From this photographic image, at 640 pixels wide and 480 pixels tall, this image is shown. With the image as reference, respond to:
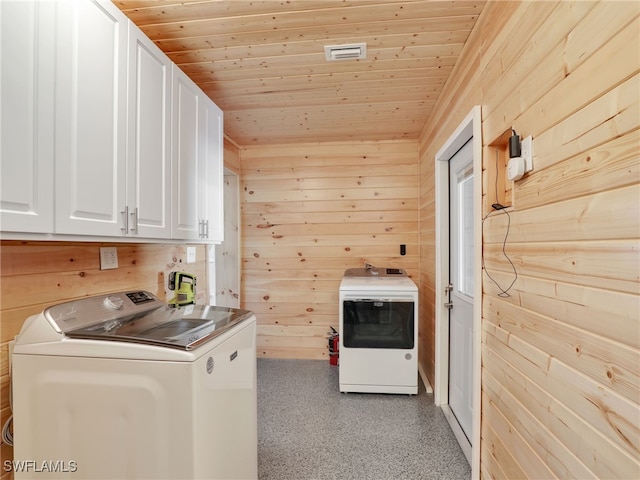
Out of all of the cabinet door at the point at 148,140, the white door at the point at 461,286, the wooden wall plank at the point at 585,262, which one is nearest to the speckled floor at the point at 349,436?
the white door at the point at 461,286

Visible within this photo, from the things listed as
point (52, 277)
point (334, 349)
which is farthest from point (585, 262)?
point (334, 349)

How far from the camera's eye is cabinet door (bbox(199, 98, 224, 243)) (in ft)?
6.34

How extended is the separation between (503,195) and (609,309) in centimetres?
74

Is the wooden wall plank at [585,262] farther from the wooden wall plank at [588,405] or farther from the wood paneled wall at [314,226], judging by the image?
the wood paneled wall at [314,226]

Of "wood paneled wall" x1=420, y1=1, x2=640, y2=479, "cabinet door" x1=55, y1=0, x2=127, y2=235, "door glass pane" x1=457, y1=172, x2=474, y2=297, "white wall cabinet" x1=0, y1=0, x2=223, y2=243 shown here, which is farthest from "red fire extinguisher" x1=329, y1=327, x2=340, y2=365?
"cabinet door" x1=55, y1=0, x2=127, y2=235

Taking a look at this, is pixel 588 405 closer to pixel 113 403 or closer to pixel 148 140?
pixel 113 403

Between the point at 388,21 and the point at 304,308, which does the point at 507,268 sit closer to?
the point at 388,21

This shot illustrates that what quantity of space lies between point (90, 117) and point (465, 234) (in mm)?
2174

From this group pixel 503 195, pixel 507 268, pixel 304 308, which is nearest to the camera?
pixel 507 268

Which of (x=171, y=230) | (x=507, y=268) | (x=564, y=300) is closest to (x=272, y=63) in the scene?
(x=171, y=230)

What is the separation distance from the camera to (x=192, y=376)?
0.97 m

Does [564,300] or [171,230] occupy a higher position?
[171,230]

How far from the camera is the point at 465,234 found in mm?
2145

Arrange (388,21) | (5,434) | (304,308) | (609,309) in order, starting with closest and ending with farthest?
(609,309) → (5,434) → (388,21) → (304,308)
